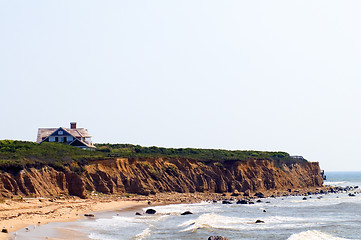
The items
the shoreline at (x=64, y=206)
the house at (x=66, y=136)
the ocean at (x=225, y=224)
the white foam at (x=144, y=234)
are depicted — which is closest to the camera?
the white foam at (x=144, y=234)

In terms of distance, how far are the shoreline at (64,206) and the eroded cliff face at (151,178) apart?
1504 millimetres

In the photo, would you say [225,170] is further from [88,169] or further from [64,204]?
[64,204]

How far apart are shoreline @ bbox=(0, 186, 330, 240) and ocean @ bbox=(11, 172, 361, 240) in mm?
1481

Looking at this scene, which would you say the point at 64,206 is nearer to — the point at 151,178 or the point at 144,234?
the point at 144,234

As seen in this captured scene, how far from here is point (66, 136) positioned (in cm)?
7550

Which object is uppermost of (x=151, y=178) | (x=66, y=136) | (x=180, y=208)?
(x=66, y=136)

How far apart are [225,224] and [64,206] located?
534 inches

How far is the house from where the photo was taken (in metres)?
75.0

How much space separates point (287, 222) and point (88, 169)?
22356 mm

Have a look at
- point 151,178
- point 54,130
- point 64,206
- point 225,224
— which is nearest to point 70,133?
point 54,130

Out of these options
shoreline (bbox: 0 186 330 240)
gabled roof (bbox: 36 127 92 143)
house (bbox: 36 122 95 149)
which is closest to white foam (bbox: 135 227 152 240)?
shoreline (bbox: 0 186 330 240)

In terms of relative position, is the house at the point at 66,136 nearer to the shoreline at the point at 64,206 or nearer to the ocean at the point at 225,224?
the shoreline at the point at 64,206

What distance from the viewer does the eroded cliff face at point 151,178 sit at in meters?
47.1

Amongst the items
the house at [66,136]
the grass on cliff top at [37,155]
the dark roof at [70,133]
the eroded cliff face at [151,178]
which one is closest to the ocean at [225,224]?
the eroded cliff face at [151,178]
